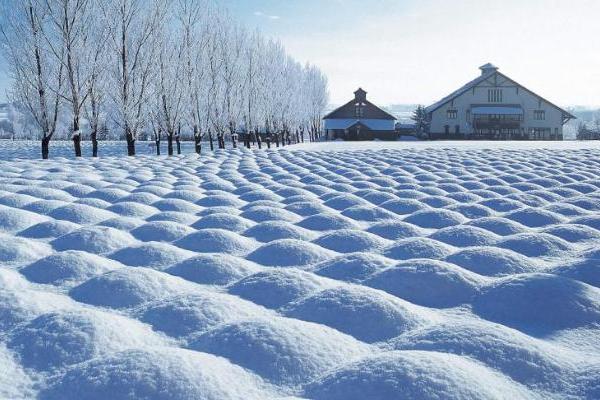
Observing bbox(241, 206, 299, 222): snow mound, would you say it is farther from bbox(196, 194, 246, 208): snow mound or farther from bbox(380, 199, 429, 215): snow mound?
bbox(380, 199, 429, 215): snow mound

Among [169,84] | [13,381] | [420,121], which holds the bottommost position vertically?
[13,381]

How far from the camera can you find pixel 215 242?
3260mm

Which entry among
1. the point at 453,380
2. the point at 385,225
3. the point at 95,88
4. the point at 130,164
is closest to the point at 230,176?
the point at 130,164

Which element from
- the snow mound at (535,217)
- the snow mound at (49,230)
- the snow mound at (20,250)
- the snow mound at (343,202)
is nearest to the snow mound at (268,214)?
the snow mound at (343,202)

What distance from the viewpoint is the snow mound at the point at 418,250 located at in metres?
2.96

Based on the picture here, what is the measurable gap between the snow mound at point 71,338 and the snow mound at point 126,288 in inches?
12.4

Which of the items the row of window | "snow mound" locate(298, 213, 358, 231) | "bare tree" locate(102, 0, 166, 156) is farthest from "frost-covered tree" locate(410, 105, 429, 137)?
"snow mound" locate(298, 213, 358, 231)

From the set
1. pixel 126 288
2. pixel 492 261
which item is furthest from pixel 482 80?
pixel 126 288

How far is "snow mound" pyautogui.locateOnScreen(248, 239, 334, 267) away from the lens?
115 inches

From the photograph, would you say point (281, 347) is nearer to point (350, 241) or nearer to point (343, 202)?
point (350, 241)

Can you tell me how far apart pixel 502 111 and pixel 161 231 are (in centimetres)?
3992

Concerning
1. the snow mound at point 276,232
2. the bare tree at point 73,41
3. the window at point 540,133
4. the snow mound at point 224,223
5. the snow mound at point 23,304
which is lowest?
the snow mound at point 23,304

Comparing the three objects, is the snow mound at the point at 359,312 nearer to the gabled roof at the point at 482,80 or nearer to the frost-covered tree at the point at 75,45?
the frost-covered tree at the point at 75,45

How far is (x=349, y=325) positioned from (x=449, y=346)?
0.40 metres
